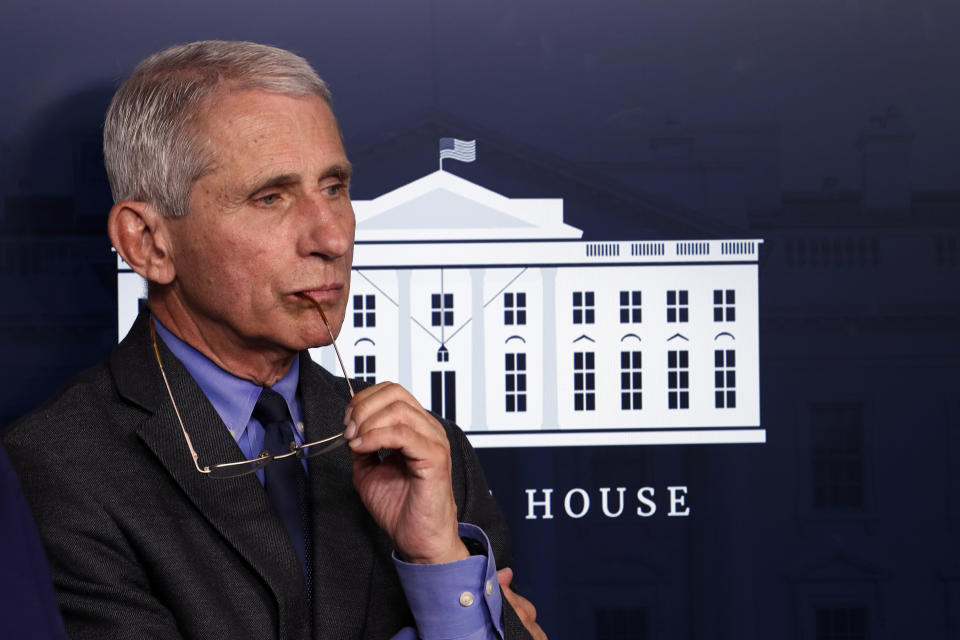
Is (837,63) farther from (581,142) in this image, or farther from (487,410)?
(487,410)

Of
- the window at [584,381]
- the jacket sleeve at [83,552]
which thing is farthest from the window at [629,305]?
the jacket sleeve at [83,552]

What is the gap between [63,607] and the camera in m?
1.27

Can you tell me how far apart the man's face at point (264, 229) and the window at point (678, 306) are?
95 cm

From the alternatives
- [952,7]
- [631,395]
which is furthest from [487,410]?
[952,7]

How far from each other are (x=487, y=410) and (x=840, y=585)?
85 cm

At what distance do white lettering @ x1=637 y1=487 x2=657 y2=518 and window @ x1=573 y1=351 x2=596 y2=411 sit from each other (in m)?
0.21

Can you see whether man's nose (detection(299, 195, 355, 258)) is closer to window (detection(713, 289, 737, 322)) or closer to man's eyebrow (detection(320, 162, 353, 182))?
man's eyebrow (detection(320, 162, 353, 182))

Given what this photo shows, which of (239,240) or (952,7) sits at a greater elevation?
(952,7)

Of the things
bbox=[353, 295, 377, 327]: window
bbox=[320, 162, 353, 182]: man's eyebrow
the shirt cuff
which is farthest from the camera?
bbox=[353, 295, 377, 327]: window

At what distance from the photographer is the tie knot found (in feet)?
5.06

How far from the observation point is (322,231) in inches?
56.9

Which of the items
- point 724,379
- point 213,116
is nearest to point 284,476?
point 213,116

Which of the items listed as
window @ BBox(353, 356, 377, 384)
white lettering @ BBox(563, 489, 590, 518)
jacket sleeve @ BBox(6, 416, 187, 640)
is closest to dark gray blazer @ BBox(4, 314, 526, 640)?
jacket sleeve @ BBox(6, 416, 187, 640)

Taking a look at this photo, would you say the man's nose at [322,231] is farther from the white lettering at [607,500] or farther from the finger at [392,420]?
the white lettering at [607,500]
